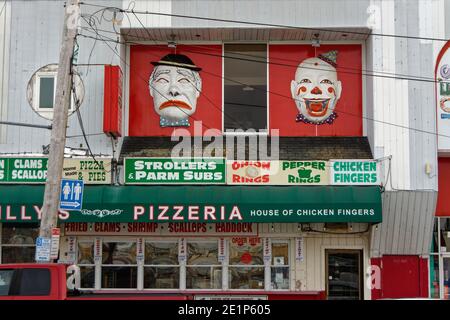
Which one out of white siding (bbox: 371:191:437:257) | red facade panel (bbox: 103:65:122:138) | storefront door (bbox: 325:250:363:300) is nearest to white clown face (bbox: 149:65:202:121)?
red facade panel (bbox: 103:65:122:138)

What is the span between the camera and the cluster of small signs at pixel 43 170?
16.8 meters

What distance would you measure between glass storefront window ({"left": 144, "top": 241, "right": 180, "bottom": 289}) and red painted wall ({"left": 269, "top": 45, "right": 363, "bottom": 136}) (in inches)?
173

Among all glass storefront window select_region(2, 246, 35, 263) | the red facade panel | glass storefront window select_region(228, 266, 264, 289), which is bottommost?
glass storefront window select_region(228, 266, 264, 289)

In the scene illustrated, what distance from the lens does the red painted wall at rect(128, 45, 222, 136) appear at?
18.1 m

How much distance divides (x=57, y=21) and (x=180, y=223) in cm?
632

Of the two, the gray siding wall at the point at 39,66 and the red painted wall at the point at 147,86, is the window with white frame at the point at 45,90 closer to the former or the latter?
the gray siding wall at the point at 39,66

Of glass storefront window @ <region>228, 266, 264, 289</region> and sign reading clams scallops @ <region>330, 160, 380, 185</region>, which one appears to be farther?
glass storefront window @ <region>228, 266, 264, 289</region>

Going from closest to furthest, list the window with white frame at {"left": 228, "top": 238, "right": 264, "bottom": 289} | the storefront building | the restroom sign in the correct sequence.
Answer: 1. the restroom sign
2. the storefront building
3. the window with white frame at {"left": 228, "top": 238, "right": 264, "bottom": 289}

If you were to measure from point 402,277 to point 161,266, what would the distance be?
6.32 metres

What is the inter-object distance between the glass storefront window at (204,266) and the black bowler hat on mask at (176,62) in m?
4.87

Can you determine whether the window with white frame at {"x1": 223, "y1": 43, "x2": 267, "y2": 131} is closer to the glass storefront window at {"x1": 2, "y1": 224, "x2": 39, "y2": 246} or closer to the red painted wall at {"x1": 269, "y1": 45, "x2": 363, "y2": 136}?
the red painted wall at {"x1": 269, "y1": 45, "x2": 363, "y2": 136}

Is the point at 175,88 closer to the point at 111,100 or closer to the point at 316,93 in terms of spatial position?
the point at 111,100
